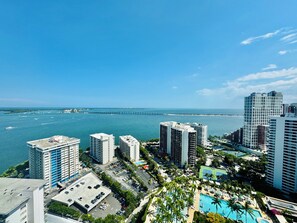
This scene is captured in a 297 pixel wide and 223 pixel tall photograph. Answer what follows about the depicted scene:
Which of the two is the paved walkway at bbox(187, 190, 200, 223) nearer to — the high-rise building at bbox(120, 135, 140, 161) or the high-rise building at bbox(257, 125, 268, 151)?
the high-rise building at bbox(120, 135, 140, 161)

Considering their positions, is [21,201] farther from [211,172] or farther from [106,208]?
[211,172]

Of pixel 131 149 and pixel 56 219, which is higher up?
pixel 131 149

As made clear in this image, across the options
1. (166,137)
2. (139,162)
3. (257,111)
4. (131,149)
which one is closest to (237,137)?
(257,111)

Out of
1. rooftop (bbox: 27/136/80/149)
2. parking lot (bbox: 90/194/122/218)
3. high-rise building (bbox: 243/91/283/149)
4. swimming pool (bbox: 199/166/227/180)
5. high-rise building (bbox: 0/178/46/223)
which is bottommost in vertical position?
parking lot (bbox: 90/194/122/218)

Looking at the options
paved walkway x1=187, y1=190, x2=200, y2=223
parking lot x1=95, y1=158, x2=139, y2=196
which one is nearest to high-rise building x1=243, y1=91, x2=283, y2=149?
paved walkway x1=187, y1=190, x2=200, y2=223

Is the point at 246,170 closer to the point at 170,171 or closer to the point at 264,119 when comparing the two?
the point at 170,171

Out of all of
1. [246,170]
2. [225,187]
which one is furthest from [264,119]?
[225,187]
